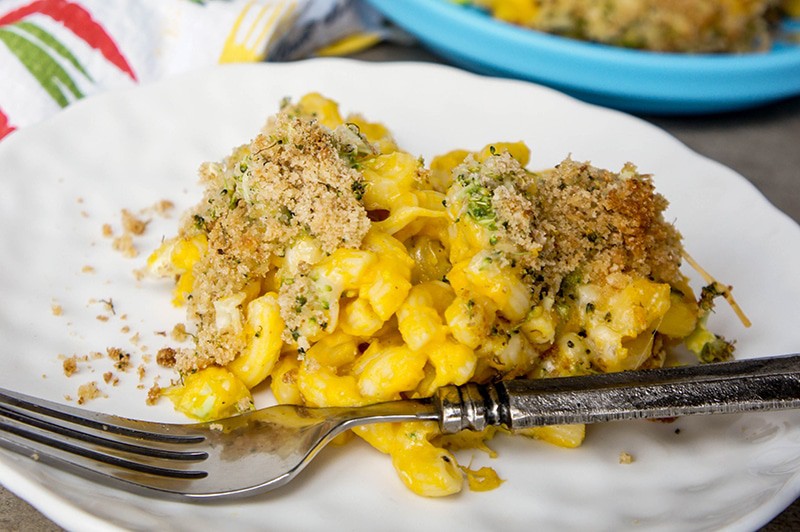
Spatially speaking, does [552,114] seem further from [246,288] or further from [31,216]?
[31,216]

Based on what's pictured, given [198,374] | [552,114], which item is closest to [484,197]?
[198,374]

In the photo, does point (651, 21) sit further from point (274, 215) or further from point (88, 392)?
point (88, 392)

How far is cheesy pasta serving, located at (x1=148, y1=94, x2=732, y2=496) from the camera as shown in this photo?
67.7 inches

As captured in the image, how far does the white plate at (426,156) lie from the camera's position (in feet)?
5.25

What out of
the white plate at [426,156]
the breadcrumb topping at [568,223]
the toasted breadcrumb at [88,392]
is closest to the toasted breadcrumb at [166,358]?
the white plate at [426,156]

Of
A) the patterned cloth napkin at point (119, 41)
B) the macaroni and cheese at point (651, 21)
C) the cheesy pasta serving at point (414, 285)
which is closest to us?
the cheesy pasta serving at point (414, 285)

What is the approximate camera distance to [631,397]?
1609 mm

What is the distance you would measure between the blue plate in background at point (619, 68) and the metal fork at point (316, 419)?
164cm

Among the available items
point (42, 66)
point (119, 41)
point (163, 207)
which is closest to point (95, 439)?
point (163, 207)

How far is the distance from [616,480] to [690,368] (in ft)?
0.90

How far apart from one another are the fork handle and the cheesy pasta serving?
0.10 meters

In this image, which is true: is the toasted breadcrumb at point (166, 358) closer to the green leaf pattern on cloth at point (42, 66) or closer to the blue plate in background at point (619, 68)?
the green leaf pattern on cloth at point (42, 66)

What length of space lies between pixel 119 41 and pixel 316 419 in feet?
6.57

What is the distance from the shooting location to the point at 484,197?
1.76 m
